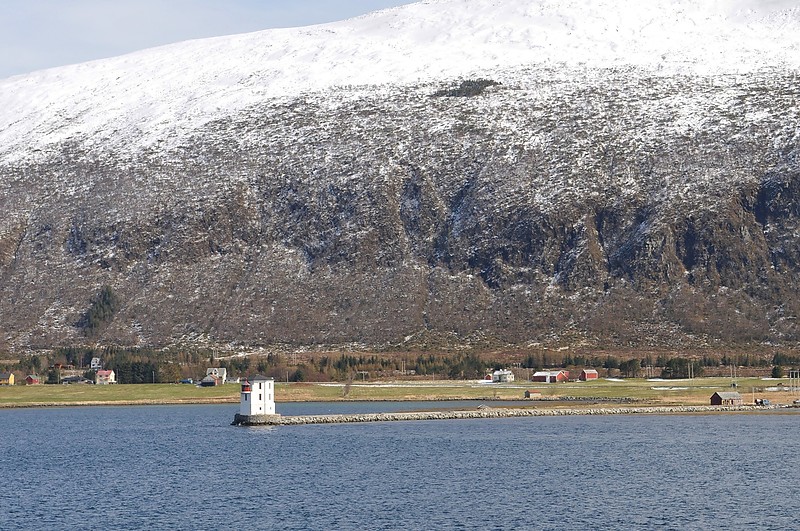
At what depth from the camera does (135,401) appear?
158 m

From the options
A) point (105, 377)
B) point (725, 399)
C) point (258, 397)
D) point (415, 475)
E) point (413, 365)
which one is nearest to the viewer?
point (415, 475)

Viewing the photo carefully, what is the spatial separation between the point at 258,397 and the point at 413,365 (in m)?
68.9

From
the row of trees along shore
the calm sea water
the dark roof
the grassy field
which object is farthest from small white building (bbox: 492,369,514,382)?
the calm sea water

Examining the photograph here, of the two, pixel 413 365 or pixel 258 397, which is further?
pixel 413 365

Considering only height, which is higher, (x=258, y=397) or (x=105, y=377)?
(x=105, y=377)

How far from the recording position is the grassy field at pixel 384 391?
14838 centimetres

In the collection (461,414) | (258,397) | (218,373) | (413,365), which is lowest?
(461,414)

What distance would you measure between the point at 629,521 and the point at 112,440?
55.7 metres

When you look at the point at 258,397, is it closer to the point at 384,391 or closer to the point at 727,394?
the point at 384,391

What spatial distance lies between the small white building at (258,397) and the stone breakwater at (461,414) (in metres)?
0.77

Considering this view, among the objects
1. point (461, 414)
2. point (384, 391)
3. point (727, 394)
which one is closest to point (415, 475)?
point (461, 414)

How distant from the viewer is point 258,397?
117250 millimetres

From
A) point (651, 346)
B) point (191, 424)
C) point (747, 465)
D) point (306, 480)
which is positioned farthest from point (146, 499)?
point (651, 346)

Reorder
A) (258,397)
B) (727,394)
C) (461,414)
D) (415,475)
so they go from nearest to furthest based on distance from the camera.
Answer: (415,475), (258,397), (461,414), (727,394)
